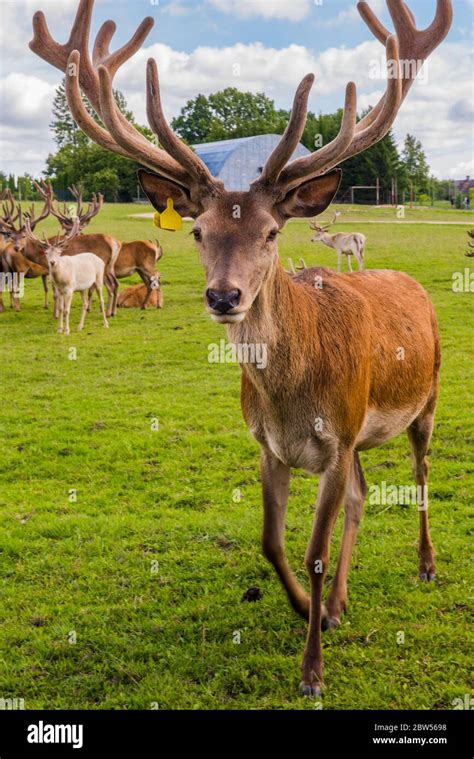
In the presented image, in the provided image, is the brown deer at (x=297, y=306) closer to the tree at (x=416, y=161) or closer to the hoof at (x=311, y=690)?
the hoof at (x=311, y=690)

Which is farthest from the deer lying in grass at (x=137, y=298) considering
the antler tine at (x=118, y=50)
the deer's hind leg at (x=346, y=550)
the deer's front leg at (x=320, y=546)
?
the deer's front leg at (x=320, y=546)

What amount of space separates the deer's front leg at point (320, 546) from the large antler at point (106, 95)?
5.10 ft

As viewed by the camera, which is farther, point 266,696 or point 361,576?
point 361,576

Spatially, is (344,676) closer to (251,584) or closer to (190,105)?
(251,584)

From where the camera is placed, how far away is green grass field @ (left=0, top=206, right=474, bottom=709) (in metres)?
4.07

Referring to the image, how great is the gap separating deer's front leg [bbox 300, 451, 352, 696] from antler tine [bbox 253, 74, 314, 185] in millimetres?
1420

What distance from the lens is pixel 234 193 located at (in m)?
3.64

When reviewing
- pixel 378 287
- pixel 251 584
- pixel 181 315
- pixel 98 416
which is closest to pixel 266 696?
pixel 251 584

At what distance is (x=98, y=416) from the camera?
912 centimetres

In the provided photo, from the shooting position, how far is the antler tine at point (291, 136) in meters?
3.56

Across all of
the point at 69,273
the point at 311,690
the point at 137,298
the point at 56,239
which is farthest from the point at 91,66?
the point at 137,298

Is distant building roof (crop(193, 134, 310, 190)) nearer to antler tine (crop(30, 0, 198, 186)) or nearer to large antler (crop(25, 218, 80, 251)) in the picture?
large antler (crop(25, 218, 80, 251))

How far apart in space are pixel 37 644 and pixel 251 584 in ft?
4.48

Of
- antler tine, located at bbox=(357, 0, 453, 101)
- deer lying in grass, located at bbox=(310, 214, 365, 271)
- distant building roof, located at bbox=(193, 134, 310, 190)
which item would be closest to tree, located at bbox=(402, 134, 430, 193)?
distant building roof, located at bbox=(193, 134, 310, 190)
